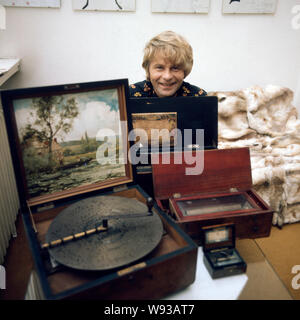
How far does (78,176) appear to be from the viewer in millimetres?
1130

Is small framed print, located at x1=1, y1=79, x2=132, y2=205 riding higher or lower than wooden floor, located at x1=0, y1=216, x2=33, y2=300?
higher

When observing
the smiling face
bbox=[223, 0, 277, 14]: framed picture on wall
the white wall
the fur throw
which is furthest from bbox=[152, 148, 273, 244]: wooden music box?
bbox=[223, 0, 277, 14]: framed picture on wall

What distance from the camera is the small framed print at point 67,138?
0.98 m

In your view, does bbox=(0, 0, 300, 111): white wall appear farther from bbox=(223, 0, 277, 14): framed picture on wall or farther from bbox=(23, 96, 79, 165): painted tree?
bbox=(23, 96, 79, 165): painted tree

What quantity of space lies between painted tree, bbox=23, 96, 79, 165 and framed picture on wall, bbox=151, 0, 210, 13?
205 cm

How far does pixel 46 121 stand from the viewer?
3.39 ft

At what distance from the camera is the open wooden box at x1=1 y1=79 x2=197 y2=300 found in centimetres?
Answer: 81

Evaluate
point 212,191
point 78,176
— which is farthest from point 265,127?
point 78,176

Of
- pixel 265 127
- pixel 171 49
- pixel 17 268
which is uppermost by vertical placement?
pixel 171 49

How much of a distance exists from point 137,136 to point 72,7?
1830mm

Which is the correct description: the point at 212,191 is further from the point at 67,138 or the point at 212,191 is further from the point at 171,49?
the point at 171,49

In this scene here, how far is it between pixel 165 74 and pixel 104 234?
1.14 m

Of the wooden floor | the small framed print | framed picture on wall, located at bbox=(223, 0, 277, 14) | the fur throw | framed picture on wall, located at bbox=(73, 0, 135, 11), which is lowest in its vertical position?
the wooden floor

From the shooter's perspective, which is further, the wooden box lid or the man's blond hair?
the man's blond hair
